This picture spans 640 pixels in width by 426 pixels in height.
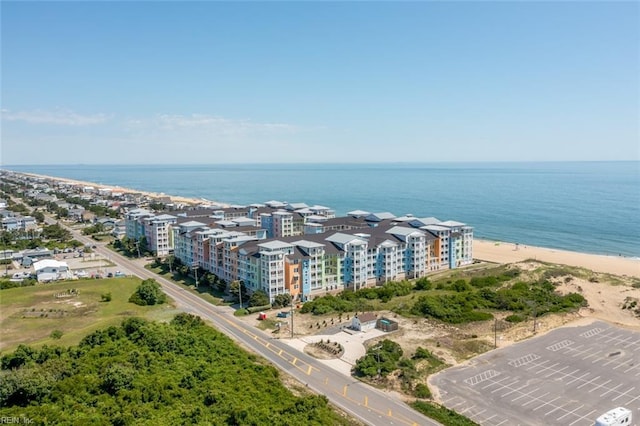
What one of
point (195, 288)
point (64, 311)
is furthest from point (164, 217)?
point (64, 311)

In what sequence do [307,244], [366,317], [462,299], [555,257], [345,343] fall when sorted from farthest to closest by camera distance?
[555,257] < [307,244] < [462,299] < [366,317] < [345,343]

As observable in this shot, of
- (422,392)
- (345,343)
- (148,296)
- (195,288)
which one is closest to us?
(422,392)

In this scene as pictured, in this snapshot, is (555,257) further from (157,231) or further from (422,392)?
(157,231)

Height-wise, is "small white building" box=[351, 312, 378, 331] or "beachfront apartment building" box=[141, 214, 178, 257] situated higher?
"beachfront apartment building" box=[141, 214, 178, 257]

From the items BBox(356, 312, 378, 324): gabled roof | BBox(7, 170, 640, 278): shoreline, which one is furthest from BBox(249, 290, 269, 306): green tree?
BBox(7, 170, 640, 278): shoreline

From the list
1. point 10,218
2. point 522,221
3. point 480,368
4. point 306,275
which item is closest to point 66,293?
point 306,275

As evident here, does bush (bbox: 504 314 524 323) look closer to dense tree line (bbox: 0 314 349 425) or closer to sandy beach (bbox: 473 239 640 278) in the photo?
dense tree line (bbox: 0 314 349 425)
